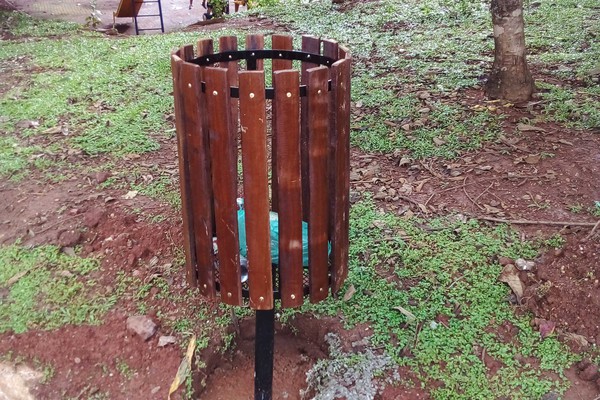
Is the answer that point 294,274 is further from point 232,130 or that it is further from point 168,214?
point 168,214

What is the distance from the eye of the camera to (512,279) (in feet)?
10.1

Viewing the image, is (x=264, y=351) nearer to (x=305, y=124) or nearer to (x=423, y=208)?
(x=305, y=124)

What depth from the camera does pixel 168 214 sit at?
12.5 ft

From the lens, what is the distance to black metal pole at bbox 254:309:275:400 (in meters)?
2.32

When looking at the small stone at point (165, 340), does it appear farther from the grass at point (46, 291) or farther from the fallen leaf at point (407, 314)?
the fallen leaf at point (407, 314)

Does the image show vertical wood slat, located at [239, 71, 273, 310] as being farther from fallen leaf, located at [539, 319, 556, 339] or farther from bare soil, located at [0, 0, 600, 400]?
fallen leaf, located at [539, 319, 556, 339]

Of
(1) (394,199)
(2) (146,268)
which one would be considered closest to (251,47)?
(2) (146,268)

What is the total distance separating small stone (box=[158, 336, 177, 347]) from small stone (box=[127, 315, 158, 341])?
0.06 m

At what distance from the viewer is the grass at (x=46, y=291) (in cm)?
304

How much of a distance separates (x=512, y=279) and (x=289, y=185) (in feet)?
5.39

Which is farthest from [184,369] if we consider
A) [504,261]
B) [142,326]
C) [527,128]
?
[527,128]

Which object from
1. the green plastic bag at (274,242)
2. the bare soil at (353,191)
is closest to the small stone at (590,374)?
the bare soil at (353,191)

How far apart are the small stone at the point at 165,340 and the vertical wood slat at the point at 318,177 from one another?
100 centimetres

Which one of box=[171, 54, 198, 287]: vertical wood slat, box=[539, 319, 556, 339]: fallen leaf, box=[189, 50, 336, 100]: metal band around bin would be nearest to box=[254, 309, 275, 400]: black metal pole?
box=[171, 54, 198, 287]: vertical wood slat
